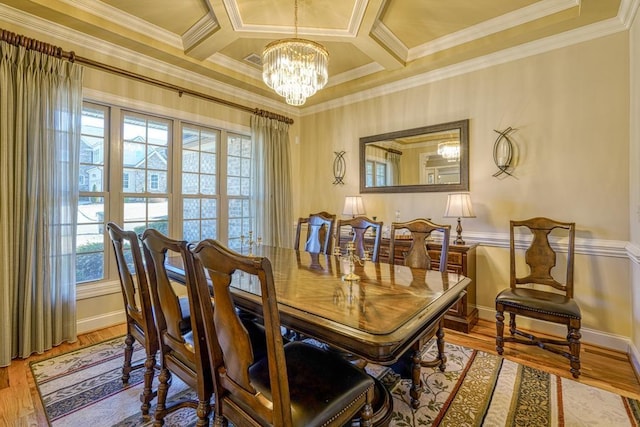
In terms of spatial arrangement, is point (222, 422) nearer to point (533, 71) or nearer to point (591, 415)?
point (591, 415)

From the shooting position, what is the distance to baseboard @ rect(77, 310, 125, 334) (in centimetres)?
288

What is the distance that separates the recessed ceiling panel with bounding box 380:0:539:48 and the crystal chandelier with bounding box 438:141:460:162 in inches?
43.8

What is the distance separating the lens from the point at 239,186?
4.24 m

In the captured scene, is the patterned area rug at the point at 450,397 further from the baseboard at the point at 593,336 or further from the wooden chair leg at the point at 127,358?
the baseboard at the point at 593,336

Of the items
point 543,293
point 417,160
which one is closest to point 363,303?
point 543,293

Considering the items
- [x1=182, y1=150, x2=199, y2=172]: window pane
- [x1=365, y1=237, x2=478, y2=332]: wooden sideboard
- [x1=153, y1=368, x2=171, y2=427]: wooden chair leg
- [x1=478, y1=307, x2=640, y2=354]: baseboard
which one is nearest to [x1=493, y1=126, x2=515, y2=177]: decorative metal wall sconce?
[x1=365, y1=237, x2=478, y2=332]: wooden sideboard

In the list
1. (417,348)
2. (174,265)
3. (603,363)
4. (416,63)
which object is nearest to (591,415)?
(603,363)

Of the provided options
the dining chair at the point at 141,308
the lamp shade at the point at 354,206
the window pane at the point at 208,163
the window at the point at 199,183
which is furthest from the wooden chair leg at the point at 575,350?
the window pane at the point at 208,163

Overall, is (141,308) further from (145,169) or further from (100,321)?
(145,169)

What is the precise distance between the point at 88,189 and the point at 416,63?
11.9 feet

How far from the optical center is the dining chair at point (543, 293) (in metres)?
2.21

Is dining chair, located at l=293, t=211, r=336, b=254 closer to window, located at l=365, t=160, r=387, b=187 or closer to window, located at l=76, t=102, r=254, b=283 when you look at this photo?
window, located at l=365, t=160, r=387, b=187

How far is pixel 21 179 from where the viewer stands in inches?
95.6

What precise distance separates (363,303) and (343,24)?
99.9 inches
